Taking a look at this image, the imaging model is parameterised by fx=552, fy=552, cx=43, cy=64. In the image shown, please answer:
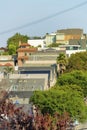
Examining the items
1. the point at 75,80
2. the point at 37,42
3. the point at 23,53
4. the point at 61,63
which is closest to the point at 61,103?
the point at 75,80

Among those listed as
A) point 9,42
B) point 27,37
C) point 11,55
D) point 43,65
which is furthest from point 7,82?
point 27,37

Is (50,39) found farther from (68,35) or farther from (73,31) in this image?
(73,31)

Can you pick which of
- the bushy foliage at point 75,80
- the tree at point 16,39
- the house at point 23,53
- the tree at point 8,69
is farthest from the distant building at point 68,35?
the bushy foliage at point 75,80

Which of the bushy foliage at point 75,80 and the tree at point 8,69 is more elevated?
the bushy foliage at point 75,80

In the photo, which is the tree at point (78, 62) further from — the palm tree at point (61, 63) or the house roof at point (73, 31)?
the house roof at point (73, 31)

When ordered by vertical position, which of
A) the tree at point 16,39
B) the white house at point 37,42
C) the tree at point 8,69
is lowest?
the tree at point 8,69

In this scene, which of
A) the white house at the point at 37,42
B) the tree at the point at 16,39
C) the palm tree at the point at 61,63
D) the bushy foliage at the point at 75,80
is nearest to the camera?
the bushy foliage at the point at 75,80

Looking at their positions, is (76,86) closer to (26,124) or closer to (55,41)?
(26,124)

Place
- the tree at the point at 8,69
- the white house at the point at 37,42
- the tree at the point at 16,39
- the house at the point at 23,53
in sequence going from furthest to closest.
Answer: the white house at the point at 37,42 → the tree at the point at 16,39 → the house at the point at 23,53 → the tree at the point at 8,69

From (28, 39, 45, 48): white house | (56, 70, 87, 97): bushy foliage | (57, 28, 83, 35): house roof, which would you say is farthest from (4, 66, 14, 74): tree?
(57, 28, 83, 35): house roof

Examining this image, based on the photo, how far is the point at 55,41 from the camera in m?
101

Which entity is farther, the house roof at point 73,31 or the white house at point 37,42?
the house roof at point 73,31

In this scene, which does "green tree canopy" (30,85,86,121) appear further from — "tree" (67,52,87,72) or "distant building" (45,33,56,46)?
"distant building" (45,33,56,46)

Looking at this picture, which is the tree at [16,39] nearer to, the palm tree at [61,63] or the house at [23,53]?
the house at [23,53]
